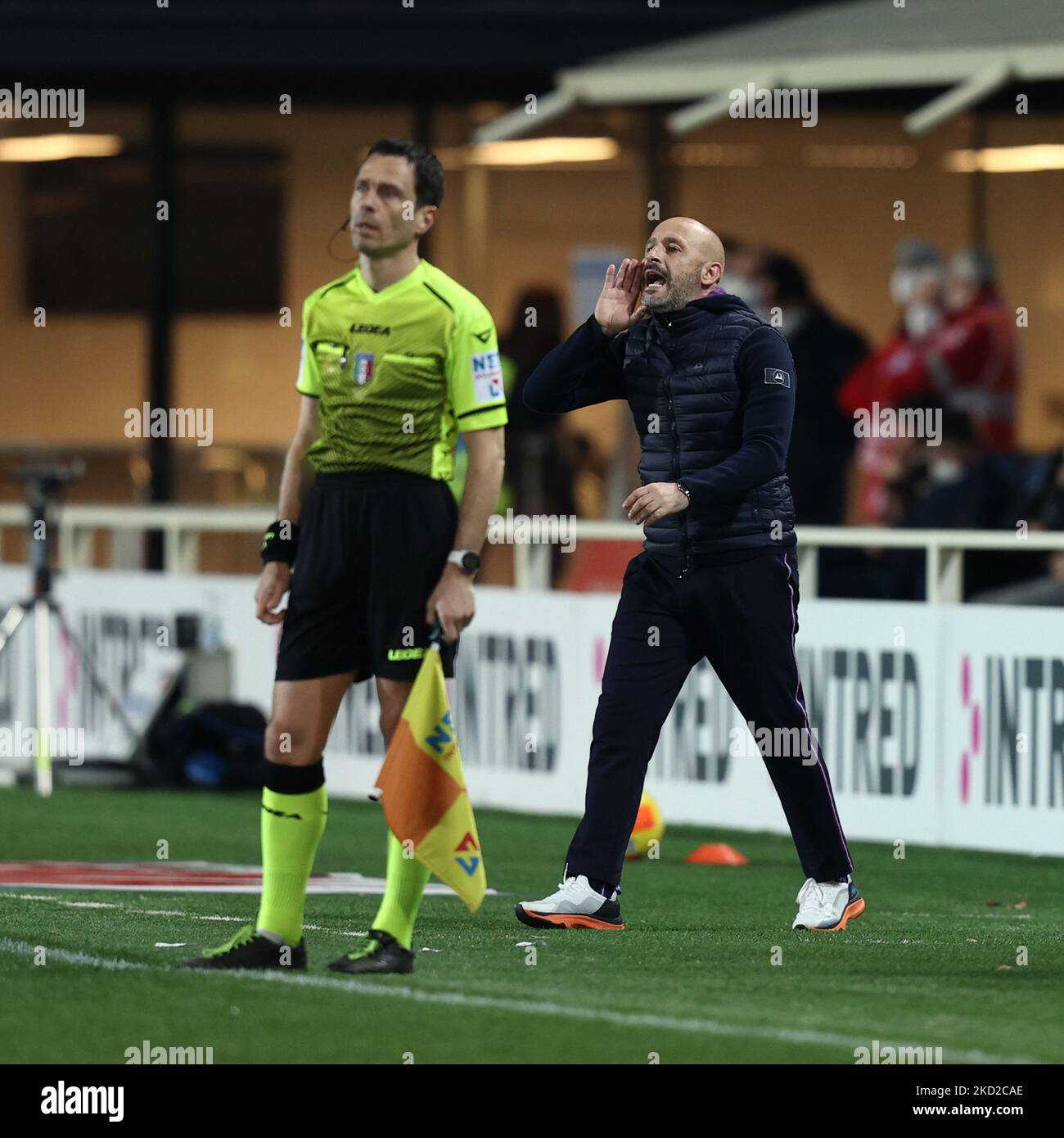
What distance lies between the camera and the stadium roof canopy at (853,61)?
46.7ft

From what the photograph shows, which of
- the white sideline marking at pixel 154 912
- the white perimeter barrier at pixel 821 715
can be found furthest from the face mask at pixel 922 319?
the white sideline marking at pixel 154 912

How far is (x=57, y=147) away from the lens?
2003cm

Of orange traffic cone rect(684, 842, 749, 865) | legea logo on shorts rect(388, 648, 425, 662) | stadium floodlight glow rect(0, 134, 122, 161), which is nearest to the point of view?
legea logo on shorts rect(388, 648, 425, 662)

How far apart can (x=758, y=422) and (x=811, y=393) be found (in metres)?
6.11

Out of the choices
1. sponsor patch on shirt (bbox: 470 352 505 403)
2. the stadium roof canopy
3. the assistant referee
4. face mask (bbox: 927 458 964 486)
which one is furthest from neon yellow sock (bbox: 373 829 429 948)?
the stadium roof canopy

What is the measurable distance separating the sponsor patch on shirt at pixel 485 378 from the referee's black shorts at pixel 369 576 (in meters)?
0.24

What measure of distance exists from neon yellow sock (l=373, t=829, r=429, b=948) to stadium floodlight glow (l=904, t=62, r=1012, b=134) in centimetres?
824

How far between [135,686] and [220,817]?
7.53 feet

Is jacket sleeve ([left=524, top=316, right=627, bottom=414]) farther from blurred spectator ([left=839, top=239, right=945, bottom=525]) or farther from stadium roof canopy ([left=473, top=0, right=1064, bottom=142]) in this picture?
stadium roof canopy ([left=473, top=0, right=1064, bottom=142])

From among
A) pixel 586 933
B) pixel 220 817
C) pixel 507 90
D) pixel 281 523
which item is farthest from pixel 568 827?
pixel 507 90

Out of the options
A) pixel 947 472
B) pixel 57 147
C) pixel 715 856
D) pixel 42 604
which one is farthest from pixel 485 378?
pixel 57 147

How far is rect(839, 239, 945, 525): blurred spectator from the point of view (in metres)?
13.8

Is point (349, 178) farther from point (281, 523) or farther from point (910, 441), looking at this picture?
point (281, 523)

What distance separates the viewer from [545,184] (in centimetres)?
1988
